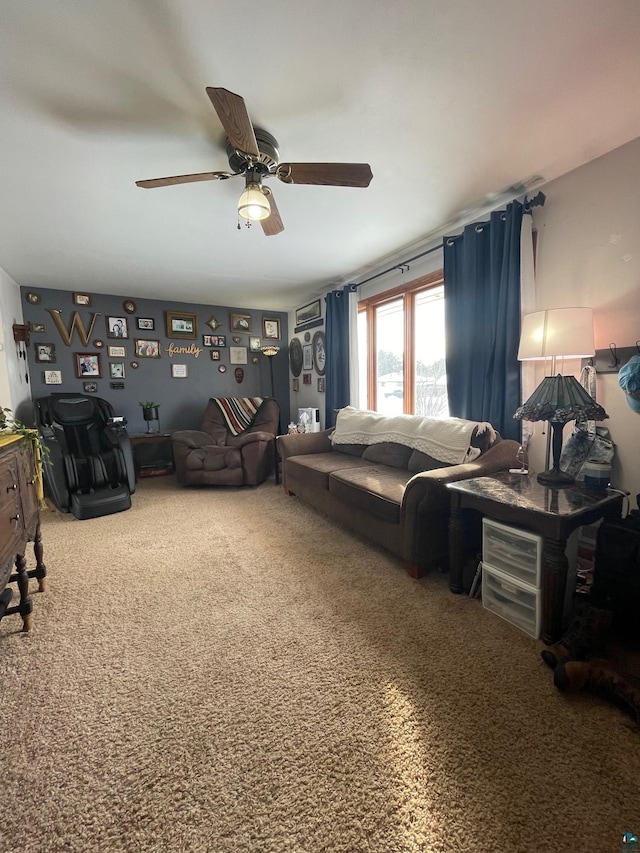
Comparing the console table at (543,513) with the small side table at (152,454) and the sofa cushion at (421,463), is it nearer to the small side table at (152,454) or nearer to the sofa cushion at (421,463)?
the sofa cushion at (421,463)

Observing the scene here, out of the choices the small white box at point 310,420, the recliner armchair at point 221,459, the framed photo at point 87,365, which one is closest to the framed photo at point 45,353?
the framed photo at point 87,365

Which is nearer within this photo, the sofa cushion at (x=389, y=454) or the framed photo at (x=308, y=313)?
the sofa cushion at (x=389, y=454)

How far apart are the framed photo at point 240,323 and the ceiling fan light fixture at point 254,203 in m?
3.67

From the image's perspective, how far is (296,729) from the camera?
118 cm

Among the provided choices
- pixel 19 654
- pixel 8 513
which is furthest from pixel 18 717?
pixel 8 513

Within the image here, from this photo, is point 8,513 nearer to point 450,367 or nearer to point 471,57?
point 471,57

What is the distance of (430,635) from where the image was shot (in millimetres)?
1605

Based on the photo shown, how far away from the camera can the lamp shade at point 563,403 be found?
5.74 ft

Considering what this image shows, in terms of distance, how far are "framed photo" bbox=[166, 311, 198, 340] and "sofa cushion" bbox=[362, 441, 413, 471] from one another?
3.28m

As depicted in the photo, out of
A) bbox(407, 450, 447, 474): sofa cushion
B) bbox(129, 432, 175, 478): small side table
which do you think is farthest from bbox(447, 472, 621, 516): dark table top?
bbox(129, 432, 175, 478): small side table

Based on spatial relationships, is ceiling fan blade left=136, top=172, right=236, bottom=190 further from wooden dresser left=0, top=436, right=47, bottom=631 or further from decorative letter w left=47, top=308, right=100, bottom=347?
decorative letter w left=47, top=308, right=100, bottom=347

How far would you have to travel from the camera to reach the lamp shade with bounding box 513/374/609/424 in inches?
68.8

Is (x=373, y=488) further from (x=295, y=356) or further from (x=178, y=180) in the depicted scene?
(x=295, y=356)

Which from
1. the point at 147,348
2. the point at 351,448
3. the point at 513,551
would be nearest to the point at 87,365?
the point at 147,348
